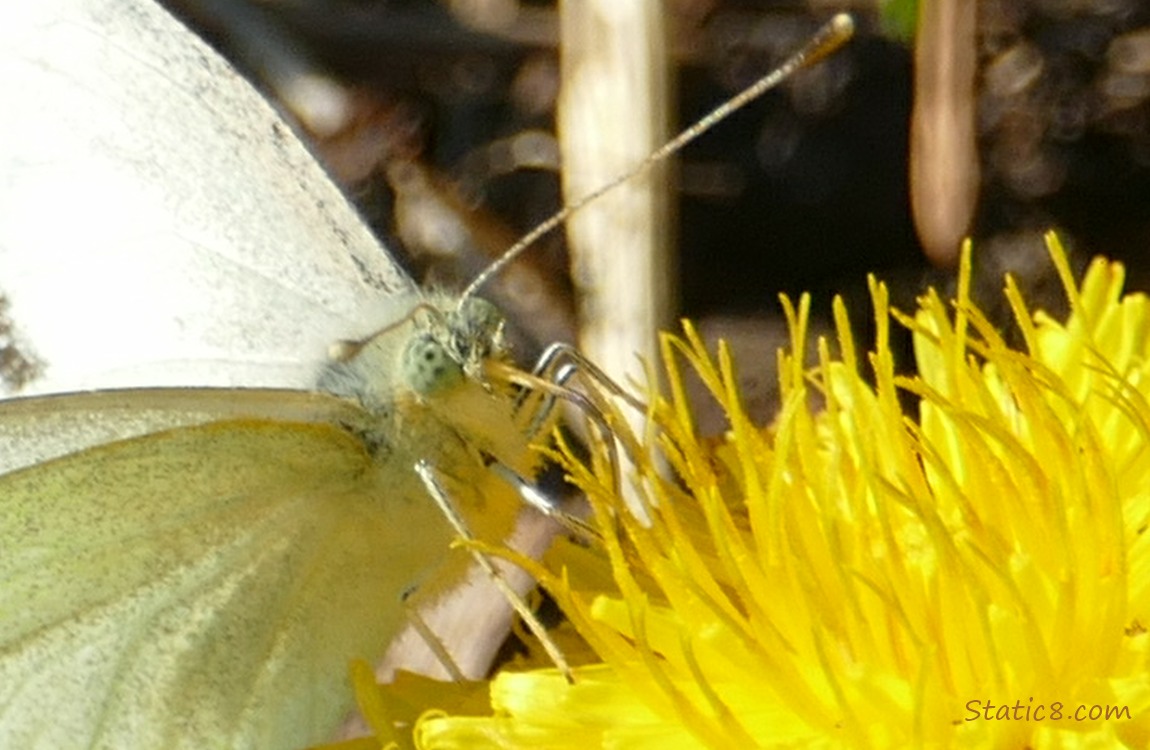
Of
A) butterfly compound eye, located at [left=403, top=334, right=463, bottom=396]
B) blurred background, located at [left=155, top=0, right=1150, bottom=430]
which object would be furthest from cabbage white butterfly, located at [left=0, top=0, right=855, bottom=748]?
blurred background, located at [left=155, top=0, right=1150, bottom=430]

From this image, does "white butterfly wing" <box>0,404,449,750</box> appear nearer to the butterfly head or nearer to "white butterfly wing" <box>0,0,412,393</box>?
the butterfly head

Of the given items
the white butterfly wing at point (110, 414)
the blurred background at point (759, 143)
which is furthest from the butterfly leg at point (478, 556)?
the blurred background at point (759, 143)

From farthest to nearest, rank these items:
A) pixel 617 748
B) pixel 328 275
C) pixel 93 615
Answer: pixel 328 275 < pixel 93 615 < pixel 617 748

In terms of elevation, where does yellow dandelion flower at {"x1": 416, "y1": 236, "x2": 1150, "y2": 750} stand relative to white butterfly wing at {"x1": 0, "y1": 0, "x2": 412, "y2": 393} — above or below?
below

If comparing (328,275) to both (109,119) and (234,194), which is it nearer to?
(234,194)

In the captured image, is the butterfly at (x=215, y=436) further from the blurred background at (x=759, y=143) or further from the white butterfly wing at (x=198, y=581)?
the blurred background at (x=759, y=143)

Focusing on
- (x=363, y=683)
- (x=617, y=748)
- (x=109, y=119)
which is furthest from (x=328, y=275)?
(x=617, y=748)
